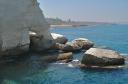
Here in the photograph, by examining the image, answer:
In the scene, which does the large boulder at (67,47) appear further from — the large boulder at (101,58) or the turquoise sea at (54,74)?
the large boulder at (101,58)

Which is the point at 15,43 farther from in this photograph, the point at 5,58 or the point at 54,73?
the point at 54,73

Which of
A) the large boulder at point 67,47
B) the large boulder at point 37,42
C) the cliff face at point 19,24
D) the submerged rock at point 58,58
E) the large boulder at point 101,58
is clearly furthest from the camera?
the large boulder at point 67,47

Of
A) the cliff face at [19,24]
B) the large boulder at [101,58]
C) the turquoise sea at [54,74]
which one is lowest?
the turquoise sea at [54,74]

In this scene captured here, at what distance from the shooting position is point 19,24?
3978 centimetres

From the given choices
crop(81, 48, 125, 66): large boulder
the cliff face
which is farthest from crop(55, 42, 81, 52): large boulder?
crop(81, 48, 125, 66): large boulder

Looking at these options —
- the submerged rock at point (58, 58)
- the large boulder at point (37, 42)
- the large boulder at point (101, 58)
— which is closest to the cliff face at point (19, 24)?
the large boulder at point (37, 42)

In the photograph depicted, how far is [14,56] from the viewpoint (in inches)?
1550

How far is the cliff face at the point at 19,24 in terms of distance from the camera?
37.5 meters

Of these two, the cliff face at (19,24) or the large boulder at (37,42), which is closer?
the cliff face at (19,24)

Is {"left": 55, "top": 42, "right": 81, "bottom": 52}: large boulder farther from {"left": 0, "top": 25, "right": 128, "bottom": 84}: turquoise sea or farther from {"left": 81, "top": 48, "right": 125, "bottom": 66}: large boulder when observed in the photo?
{"left": 81, "top": 48, "right": 125, "bottom": 66}: large boulder

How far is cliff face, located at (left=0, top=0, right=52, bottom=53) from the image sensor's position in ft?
123

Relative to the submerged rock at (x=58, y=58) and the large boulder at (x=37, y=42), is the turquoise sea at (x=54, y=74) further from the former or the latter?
the large boulder at (x=37, y=42)

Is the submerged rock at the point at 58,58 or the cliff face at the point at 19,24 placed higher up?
the cliff face at the point at 19,24

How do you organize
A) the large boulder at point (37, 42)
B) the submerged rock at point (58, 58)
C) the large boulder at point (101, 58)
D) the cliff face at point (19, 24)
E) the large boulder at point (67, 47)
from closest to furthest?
1. the large boulder at point (101, 58)
2. the cliff face at point (19, 24)
3. the submerged rock at point (58, 58)
4. the large boulder at point (37, 42)
5. the large boulder at point (67, 47)
